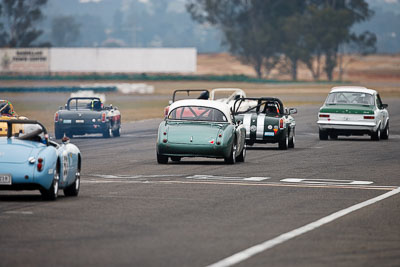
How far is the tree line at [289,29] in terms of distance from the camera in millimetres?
127812

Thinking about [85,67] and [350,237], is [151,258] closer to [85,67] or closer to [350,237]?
[350,237]

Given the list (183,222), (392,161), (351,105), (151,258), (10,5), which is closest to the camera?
(151,258)

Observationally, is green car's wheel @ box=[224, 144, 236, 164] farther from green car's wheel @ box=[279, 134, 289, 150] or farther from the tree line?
the tree line

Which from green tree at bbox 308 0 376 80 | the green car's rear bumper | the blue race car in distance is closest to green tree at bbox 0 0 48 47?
green tree at bbox 308 0 376 80

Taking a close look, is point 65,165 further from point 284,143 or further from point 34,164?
point 284,143

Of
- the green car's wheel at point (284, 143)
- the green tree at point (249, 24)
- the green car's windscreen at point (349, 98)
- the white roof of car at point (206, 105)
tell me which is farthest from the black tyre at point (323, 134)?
the green tree at point (249, 24)

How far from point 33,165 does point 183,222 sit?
265cm

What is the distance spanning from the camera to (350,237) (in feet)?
35.8

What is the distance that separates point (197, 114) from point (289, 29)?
356ft

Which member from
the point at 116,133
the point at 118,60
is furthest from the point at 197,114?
the point at 118,60

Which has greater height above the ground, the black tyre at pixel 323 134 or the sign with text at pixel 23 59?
the sign with text at pixel 23 59

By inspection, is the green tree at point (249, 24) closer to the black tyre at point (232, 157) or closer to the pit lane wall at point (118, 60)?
the pit lane wall at point (118, 60)

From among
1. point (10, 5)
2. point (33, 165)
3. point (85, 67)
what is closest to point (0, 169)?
point (33, 165)

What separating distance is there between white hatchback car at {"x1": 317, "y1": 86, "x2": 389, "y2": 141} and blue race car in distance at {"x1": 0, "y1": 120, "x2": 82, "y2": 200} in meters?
17.5
